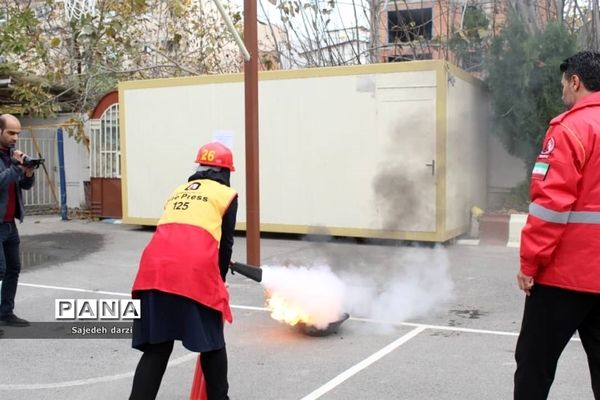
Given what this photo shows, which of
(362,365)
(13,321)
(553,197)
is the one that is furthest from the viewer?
(13,321)

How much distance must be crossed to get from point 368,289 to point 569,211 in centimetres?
370

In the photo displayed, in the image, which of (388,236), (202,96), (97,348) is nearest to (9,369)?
(97,348)

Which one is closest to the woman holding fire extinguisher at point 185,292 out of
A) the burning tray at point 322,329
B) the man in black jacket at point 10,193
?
the burning tray at point 322,329

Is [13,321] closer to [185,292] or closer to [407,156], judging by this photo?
[185,292]

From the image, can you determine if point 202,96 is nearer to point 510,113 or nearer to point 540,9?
point 510,113

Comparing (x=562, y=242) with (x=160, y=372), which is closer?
(x=562, y=242)

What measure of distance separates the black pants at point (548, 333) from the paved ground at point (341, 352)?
1.10 metres

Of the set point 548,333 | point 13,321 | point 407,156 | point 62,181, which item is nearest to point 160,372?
point 548,333

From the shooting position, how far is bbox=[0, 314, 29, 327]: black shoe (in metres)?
5.98

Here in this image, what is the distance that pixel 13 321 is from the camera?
19.8 feet

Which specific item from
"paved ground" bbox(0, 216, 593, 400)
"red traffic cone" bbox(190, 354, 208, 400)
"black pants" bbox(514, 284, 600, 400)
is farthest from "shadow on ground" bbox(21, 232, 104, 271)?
"black pants" bbox(514, 284, 600, 400)

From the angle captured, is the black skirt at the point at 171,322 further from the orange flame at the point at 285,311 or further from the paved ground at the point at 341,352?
the orange flame at the point at 285,311

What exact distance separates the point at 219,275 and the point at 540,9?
41.1ft

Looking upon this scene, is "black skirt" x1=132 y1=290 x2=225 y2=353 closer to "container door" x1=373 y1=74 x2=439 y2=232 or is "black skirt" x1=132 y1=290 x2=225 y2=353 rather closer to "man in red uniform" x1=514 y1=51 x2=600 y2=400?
"man in red uniform" x1=514 y1=51 x2=600 y2=400
